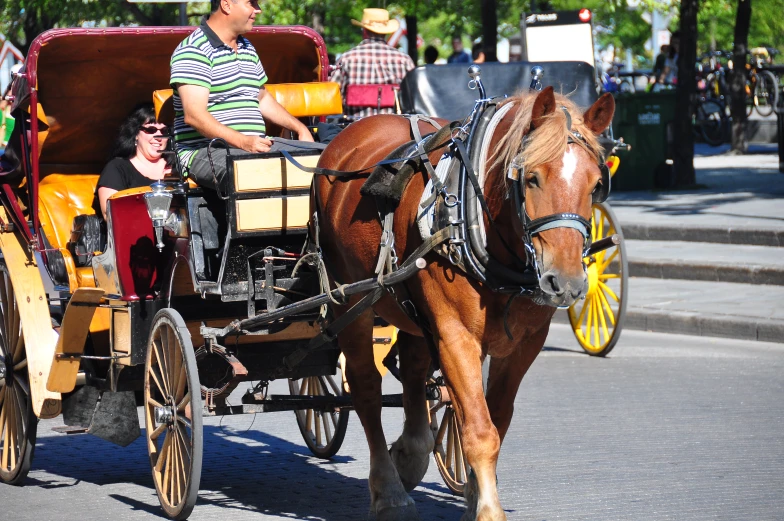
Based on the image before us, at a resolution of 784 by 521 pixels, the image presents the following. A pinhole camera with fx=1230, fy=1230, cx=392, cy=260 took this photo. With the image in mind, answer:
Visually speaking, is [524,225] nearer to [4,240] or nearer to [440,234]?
[440,234]

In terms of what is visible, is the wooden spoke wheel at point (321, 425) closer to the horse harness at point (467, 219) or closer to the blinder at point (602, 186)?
the horse harness at point (467, 219)

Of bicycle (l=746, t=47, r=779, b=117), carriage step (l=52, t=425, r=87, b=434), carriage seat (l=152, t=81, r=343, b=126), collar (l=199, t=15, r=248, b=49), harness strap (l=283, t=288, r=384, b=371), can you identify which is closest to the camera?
harness strap (l=283, t=288, r=384, b=371)

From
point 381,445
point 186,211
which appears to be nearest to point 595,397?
point 381,445

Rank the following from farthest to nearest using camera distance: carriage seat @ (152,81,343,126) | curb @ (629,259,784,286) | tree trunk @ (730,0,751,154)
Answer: tree trunk @ (730,0,751,154) → curb @ (629,259,784,286) → carriage seat @ (152,81,343,126)

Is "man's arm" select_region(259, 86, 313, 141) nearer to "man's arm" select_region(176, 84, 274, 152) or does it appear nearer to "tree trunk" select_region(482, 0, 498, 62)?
"man's arm" select_region(176, 84, 274, 152)

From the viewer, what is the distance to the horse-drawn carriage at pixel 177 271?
207 inches

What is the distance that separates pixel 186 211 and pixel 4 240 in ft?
4.84

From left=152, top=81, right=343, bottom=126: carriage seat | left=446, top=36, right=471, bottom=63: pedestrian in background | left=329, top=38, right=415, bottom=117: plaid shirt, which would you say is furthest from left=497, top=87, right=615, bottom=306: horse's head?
left=446, top=36, right=471, bottom=63: pedestrian in background

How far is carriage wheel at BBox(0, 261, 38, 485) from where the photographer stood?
21.0 ft

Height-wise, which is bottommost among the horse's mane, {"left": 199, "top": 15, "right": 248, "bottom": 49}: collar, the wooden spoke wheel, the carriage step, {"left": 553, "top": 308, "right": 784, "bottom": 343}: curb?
{"left": 553, "top": 308, "right": 784, "bottom": 343}: curb

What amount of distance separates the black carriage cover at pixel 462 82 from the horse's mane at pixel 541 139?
7.10 meters

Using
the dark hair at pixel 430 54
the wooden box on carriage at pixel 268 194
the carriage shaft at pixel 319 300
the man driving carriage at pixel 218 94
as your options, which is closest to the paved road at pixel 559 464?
the carriage shaft at pixel 319 300

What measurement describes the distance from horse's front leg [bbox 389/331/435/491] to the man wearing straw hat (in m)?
7.77

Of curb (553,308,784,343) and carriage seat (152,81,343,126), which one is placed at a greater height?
carriage seat (152,81,343,126)
